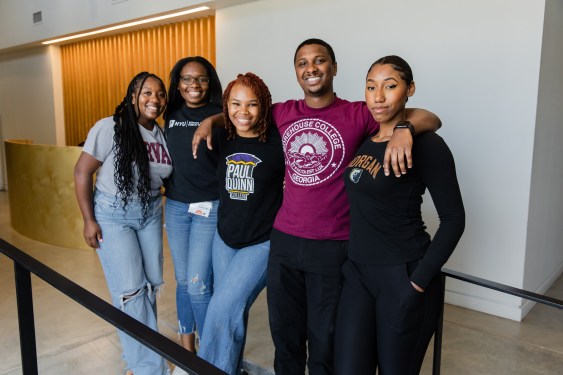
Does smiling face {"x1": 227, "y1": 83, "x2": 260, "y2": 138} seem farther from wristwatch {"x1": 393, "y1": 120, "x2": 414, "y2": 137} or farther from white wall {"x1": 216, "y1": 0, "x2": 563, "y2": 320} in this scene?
white wall {"x1": 216, "y1": 0, "x2": 563, "y2": 320}

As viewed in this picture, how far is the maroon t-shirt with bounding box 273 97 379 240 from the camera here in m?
1.76

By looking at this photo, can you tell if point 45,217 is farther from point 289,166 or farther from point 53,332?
point 289,166

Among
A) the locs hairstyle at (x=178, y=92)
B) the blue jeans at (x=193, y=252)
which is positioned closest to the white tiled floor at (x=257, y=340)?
the blue jeans at (x=193, y=252)

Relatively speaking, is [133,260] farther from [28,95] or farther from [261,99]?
[28,95]

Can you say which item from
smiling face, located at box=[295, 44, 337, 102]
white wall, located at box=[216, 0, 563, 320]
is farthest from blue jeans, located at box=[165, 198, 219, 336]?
white wall, located at box=[216, 0, 563, 320]

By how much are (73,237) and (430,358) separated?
3.77 m

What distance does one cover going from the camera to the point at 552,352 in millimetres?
2988

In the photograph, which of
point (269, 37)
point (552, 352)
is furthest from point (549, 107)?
point (269, 37)

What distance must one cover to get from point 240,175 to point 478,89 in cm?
213

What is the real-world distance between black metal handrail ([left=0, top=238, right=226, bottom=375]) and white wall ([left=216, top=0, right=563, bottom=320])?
285 cm

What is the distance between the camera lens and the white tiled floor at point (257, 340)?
9.12ft

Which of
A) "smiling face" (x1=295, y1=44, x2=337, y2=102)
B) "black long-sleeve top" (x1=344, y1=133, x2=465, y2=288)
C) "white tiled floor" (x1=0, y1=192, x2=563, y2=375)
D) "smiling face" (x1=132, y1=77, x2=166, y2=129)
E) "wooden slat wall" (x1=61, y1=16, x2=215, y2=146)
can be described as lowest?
"white tiled floor" (x1=0, y1=192, x2=563, y2=375)

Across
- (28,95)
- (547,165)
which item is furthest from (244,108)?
(28,95)

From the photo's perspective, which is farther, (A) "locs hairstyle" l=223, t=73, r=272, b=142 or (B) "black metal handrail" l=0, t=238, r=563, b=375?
(A) "locs hairstyle" l=223, t=73, r=272, b=142
